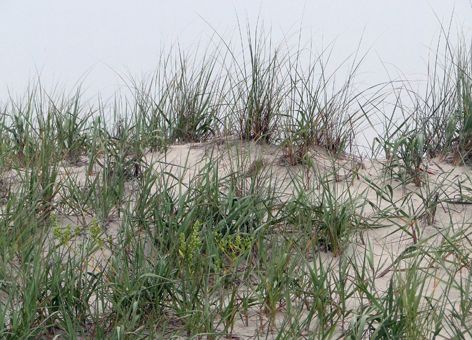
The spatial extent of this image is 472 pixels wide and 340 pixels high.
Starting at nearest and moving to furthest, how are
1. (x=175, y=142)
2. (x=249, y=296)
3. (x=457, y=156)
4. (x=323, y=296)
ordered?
(x=323, y=296) → (x=249, y=296) → (x=457, y=156) → (x=175, y=142)

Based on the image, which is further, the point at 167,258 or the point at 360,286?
the point at 167,258

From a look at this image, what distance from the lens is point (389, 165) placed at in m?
4.39

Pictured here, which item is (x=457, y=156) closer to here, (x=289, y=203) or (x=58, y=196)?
(x=289, y=203)

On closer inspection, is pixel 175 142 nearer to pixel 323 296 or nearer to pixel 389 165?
pixel 389 165

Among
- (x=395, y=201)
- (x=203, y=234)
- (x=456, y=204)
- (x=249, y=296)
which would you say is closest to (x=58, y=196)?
(x=203, y=234)

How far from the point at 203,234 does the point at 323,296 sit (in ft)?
2.30

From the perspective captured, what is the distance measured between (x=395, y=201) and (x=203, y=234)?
1.03 m

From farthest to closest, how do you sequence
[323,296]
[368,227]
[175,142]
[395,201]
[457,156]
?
[175,142] < [457,156] < [395,201] < [368,227] < [323,296]

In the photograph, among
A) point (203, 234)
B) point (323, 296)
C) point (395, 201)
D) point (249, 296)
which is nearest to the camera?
point (323, 296)

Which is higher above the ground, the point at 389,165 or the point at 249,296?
the point at 389,165

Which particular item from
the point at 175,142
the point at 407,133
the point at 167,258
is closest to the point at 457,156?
the point at 407,133

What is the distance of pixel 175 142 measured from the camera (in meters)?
4.95

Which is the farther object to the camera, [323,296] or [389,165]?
[389,165]

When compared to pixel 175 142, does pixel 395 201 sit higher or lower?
lower
